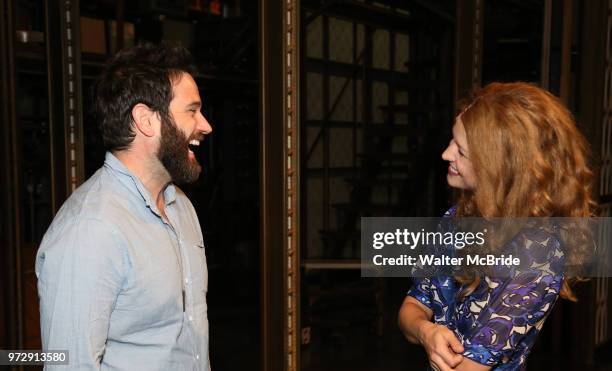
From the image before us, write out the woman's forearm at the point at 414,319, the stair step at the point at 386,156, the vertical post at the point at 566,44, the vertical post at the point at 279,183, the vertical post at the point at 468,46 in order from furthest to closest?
the stair step at the point at 386,156 → the vertical post at the point at 566,44 → the vertical post at the point at 468,46 → the vertical post at the point at 279,183 → the woman's forearm at the point at 414,319

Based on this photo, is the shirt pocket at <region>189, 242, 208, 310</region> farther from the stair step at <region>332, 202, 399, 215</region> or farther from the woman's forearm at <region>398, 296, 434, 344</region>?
the stair step at <region>332, 202, 399, 215</region>

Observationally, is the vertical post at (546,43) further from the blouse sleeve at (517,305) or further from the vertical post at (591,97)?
the blouse sleeve at (517,305)

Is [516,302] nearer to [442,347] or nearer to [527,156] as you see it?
[442,347]

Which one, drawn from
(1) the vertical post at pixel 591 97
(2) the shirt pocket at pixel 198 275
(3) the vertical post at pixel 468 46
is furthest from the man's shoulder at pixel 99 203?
(1) the vertical post at pixel 591 97

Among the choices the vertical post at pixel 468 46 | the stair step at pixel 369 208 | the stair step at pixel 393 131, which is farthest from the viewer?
the stair step at pixel 393 131

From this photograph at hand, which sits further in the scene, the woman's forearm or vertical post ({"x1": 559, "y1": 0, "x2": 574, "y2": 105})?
vertical post ({"x1": 559, "y1": 0, "x2": 574, "y2": 105})

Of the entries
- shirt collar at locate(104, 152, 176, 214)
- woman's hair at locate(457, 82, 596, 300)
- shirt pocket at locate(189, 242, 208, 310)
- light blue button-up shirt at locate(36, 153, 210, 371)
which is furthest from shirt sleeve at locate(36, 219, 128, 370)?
woman's hair at locate(457, 82, 596, 300)

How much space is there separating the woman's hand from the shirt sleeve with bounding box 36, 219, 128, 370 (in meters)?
0.66

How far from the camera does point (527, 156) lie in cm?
113

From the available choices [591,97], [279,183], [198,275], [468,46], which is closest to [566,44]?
[591,97]

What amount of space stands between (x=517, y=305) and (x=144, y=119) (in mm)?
928

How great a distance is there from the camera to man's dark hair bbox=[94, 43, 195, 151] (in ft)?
4.43

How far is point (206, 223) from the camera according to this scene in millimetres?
5164

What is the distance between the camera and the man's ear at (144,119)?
135 centimetres
